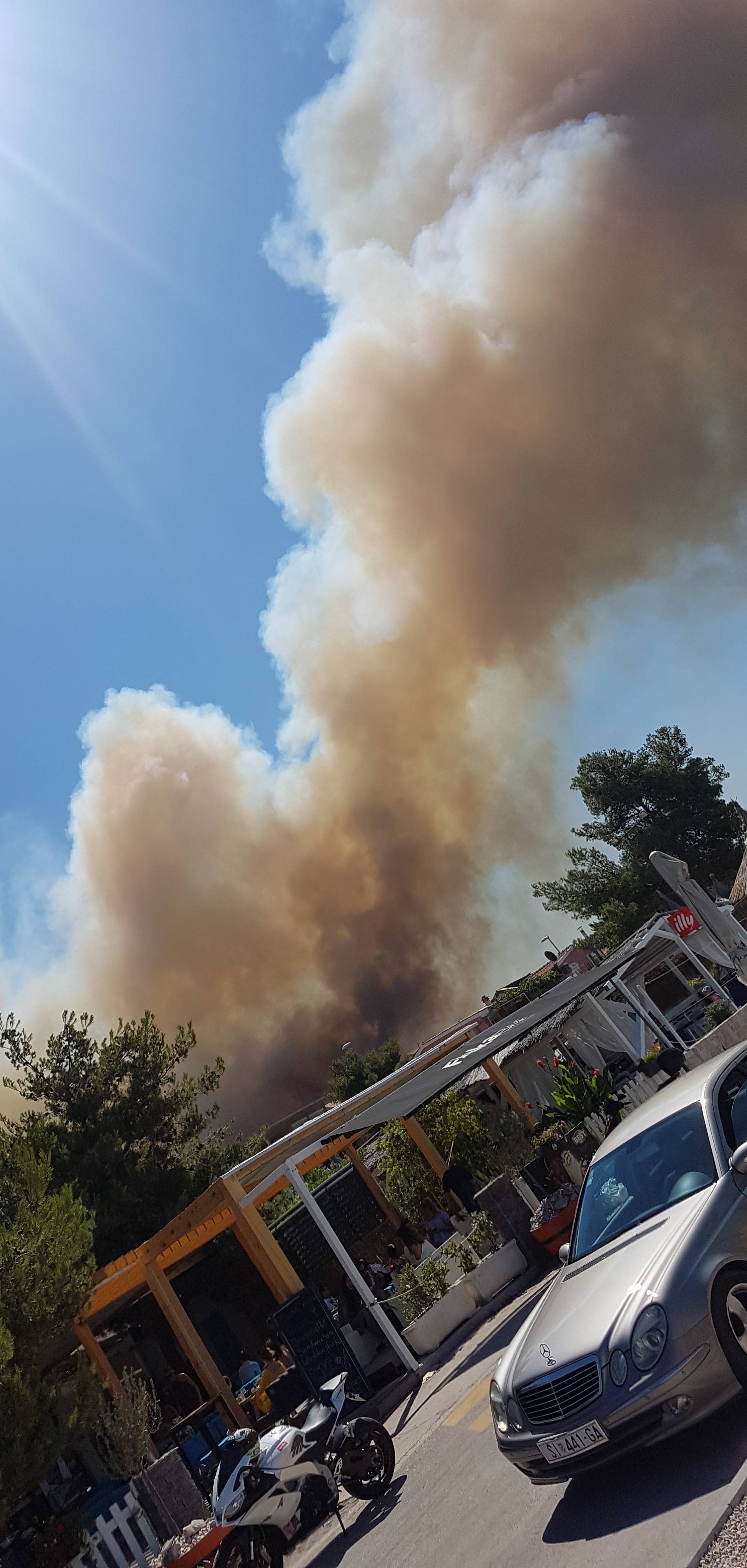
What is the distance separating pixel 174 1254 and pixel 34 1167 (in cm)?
495

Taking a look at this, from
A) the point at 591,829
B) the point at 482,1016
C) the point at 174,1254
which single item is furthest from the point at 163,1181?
the point at 591,829

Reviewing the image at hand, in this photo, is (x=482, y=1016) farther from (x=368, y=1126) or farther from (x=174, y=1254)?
(x=368, y=1126)

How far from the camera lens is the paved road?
3395 mm

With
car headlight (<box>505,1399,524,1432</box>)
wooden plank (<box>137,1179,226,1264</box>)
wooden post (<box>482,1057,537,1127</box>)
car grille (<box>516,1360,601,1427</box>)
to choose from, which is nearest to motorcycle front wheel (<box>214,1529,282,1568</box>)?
car headlight (<box>505,1399,524,1432</box>)

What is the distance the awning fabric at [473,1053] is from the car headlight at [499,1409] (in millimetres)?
5239

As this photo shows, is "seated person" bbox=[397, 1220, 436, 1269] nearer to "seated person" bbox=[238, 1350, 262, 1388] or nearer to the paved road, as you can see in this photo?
"seated person" bbox=[238, 1350, 262, 1388]

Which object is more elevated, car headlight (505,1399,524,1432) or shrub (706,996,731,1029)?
car headlight (505,1399,524,1432)

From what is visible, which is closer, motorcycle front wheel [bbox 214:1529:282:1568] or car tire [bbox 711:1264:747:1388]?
car tire [bbox 711:1264:747:1388]

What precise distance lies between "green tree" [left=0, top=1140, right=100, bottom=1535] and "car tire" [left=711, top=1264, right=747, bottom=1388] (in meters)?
6.29

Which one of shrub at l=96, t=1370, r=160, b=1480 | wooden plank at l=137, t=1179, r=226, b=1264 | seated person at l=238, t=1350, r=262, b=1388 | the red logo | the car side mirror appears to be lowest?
seated person at l=238, t=1350, r=262, b=1388

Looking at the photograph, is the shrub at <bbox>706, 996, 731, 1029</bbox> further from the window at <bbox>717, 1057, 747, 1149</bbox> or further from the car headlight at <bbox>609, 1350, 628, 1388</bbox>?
the car headlight at <bbox>609, 1350, 628, 1388</bbox>

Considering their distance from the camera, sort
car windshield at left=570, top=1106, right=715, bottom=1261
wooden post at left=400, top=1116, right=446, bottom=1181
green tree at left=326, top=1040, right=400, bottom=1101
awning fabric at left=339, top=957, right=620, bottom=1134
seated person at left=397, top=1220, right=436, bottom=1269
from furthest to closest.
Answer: green tree at left=326, top=1040, right=400, bottom=1101 → wooden post at left=400, top=1116, right=446, bottom=1181 → seated person at left=397, top=1220, right=436, bottom=1269 → awning fabric at left=339, top=957, right=620, bottom=1134 → car windshield at left=570, top=1106, right=715, bottom=1261

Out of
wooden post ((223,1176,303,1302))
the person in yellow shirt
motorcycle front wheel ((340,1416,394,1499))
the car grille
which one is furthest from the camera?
wooden post ((223,1176,303,1302))

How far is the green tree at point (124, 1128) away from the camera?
1784 centimetres
